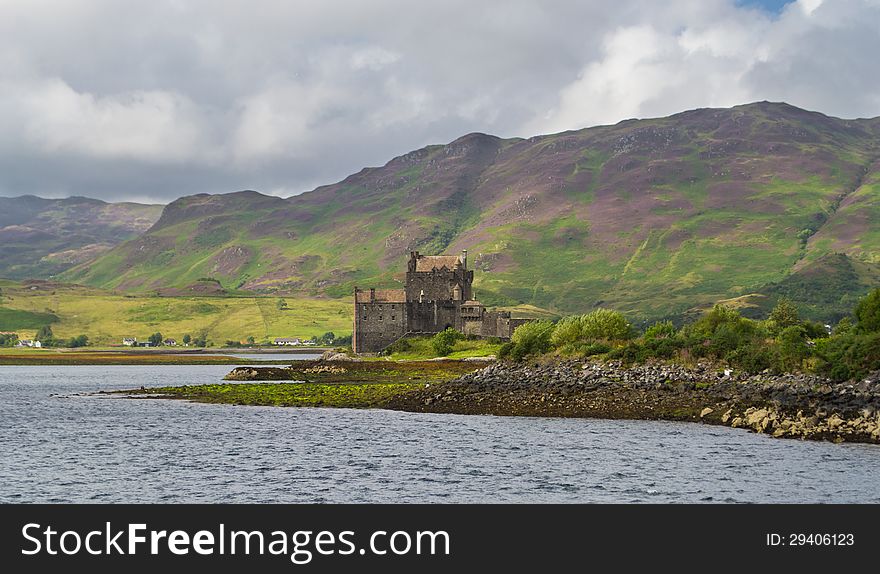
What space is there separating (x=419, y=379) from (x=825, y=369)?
48927mm

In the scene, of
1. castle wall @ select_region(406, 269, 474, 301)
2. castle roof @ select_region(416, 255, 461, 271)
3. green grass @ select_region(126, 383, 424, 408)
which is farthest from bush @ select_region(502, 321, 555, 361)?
castle roof @ select_region(416, 255, 461, 271)

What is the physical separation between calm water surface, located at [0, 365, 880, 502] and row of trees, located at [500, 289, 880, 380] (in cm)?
1266

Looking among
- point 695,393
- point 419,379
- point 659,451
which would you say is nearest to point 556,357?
point 419,379

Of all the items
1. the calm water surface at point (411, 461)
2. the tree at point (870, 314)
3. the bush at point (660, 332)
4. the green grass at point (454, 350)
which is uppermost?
the tree at point (870, 314)

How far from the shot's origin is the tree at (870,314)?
7631cm

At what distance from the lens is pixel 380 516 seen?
37594 mm

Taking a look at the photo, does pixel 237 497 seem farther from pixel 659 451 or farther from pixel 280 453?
pixel 659 451

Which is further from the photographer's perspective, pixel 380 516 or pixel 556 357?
pixel 556 357

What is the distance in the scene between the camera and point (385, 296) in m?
174

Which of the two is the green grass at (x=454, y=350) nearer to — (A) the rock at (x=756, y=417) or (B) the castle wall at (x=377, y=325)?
(B) the castle wall at (x=377, y=325)

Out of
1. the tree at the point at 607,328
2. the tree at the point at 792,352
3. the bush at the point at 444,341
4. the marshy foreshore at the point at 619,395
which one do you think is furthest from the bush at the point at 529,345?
the bush at the point at 444,341

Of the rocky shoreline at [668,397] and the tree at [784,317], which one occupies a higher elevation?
the tree at [784,317]

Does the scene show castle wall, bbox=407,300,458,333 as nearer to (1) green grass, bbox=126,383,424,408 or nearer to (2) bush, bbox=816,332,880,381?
(1) green grass, bbox=126,383,424,408

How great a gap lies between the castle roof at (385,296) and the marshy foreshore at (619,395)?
196 ft
